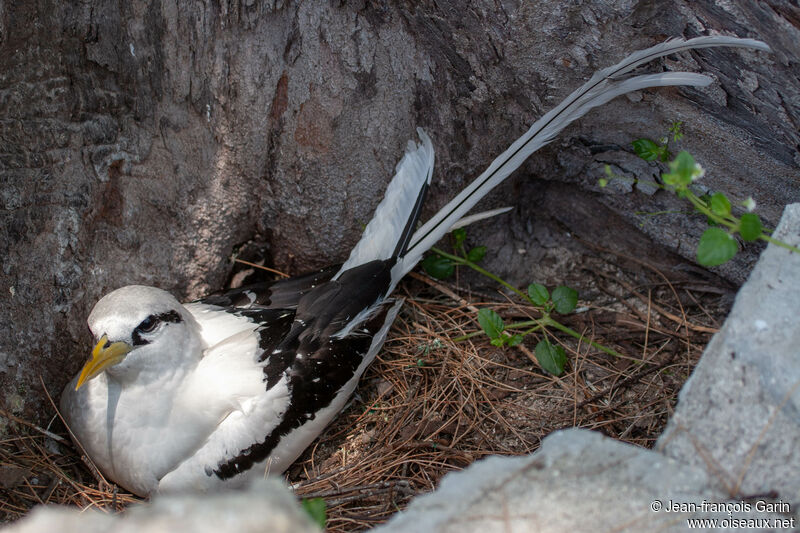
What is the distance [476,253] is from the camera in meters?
3.67

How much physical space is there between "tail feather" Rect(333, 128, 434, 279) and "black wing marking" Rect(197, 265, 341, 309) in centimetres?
13

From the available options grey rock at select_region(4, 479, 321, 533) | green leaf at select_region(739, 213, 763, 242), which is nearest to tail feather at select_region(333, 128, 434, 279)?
green leaf at select_region(739, 213, 763, 242)

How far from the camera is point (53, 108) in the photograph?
2863 millimetres

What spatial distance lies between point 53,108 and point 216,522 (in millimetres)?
2254

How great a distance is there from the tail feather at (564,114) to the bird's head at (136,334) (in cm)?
112

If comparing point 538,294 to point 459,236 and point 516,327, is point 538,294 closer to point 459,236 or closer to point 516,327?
point 516,327

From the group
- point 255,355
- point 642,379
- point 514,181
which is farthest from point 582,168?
point 255,355

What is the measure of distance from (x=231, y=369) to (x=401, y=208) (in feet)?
3.86

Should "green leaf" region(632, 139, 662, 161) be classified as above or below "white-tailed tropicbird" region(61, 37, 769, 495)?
above

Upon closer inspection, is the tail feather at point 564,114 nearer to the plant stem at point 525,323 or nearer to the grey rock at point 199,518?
the plant stem at point 525,323

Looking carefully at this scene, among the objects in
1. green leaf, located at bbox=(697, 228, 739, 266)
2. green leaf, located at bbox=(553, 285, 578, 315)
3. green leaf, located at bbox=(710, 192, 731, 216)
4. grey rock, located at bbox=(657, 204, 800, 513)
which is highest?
green leaf, located at bbox=(710, 192, 731, 216)

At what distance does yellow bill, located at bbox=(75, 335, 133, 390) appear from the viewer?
2691 millimetres

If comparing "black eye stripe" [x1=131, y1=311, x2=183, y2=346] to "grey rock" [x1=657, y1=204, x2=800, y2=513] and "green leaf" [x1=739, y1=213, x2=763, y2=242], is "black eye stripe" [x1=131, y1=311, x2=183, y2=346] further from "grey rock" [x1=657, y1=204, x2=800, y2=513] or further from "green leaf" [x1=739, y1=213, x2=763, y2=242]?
"green leaf" [x1=739, y1=213, x2=763, y2=242]

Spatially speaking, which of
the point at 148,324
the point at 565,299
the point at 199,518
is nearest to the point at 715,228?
the point at 565,299
